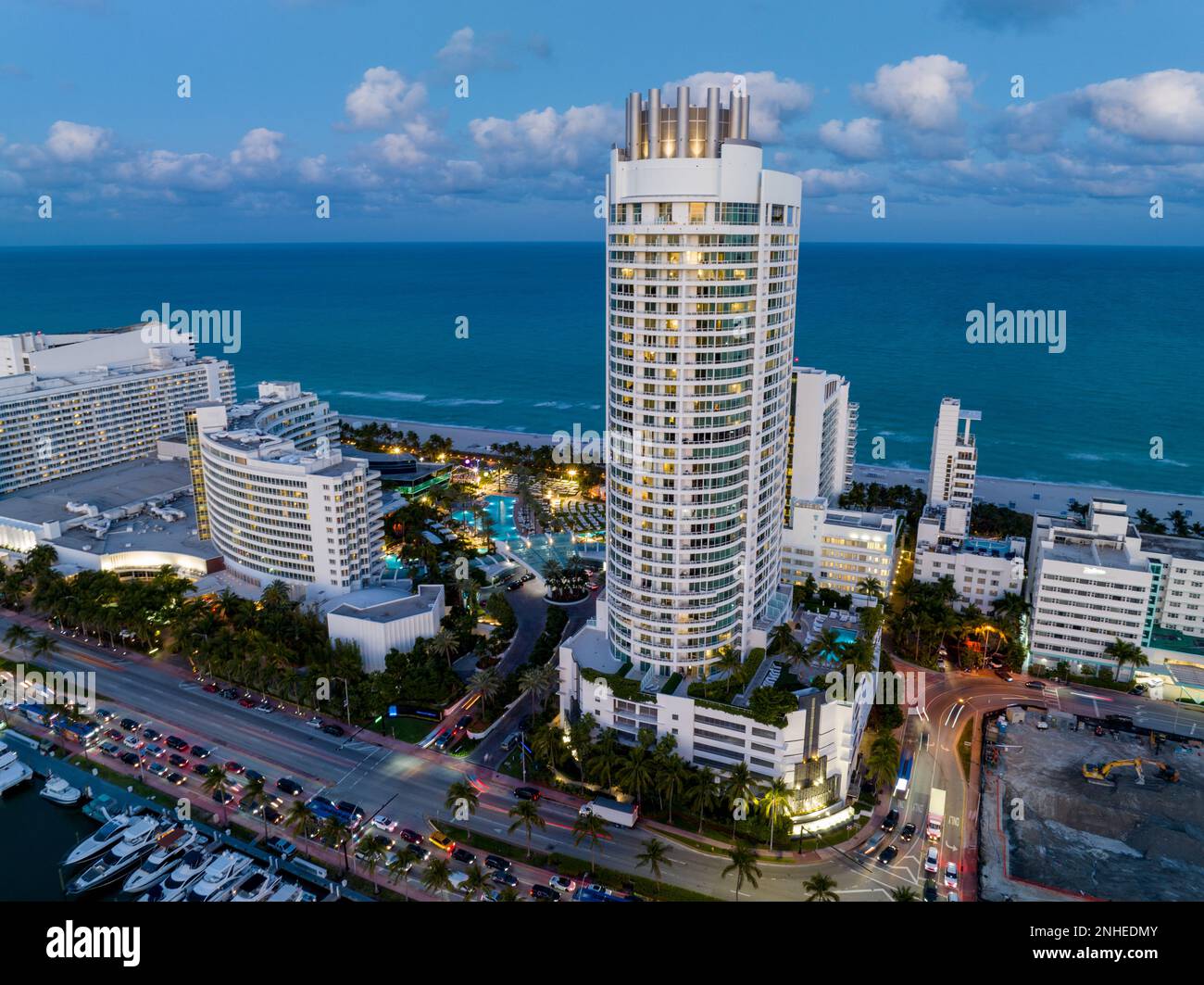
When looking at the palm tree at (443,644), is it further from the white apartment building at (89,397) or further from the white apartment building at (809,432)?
the white apartment building at (89,397)

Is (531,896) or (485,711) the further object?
(485,711)

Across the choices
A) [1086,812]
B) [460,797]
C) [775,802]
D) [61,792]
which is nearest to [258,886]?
[460,797]

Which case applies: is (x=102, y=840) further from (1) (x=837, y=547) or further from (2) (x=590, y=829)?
(1) (x=837, y=547)

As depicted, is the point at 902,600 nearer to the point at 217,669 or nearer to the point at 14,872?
the point at 217,669

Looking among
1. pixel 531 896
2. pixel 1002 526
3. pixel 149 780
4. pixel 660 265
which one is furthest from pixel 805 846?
pixel 1002 526

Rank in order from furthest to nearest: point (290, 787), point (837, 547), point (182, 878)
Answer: point (837, 547) < point (290, 787) < point (182, 878)

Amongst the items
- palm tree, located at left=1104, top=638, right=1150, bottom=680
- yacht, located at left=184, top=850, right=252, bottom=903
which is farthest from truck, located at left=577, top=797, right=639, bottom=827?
palm tree, located at left=1104, top=638, right=1150, bottom=680

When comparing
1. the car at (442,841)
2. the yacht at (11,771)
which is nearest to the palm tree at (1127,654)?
the car at (442,841)
